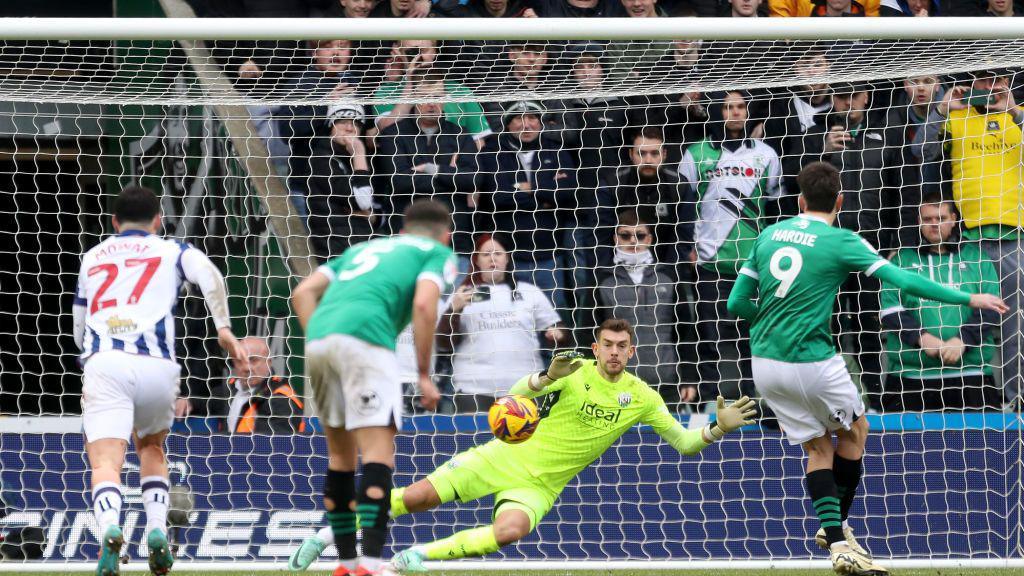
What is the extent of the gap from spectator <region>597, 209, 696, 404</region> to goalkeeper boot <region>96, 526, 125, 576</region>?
396 cm

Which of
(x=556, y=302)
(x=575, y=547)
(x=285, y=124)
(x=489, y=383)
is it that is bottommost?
(x=575, y=547)

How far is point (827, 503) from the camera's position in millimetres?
6695

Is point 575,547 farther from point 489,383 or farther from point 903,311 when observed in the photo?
point 903,311

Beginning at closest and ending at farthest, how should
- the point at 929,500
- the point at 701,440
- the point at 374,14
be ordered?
the point at 701,440, the point at 929,500, the point at 374,14

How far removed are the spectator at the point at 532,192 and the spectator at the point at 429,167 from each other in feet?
0.66

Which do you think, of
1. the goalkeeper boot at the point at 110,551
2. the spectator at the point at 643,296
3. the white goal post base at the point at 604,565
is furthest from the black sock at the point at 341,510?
the spectator at the point at 643,296

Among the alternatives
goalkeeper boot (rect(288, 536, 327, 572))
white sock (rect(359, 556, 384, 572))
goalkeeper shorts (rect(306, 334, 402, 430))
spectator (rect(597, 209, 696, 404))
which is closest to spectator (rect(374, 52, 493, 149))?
spectator (rect(597, 209, 696, 404))

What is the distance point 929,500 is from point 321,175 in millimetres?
4742

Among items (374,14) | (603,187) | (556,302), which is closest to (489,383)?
(556,302)

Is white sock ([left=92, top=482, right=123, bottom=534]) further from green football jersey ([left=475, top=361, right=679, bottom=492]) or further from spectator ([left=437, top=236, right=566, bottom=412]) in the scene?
spectator ([left=437, top=236, right=566, bottom=412])

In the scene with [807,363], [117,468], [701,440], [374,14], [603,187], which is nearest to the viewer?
[117,468]

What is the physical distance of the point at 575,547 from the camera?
8.73 metres

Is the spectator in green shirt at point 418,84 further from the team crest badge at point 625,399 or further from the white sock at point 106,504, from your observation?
the white sock at point 106,504

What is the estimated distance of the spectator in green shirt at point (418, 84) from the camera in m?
8.78
